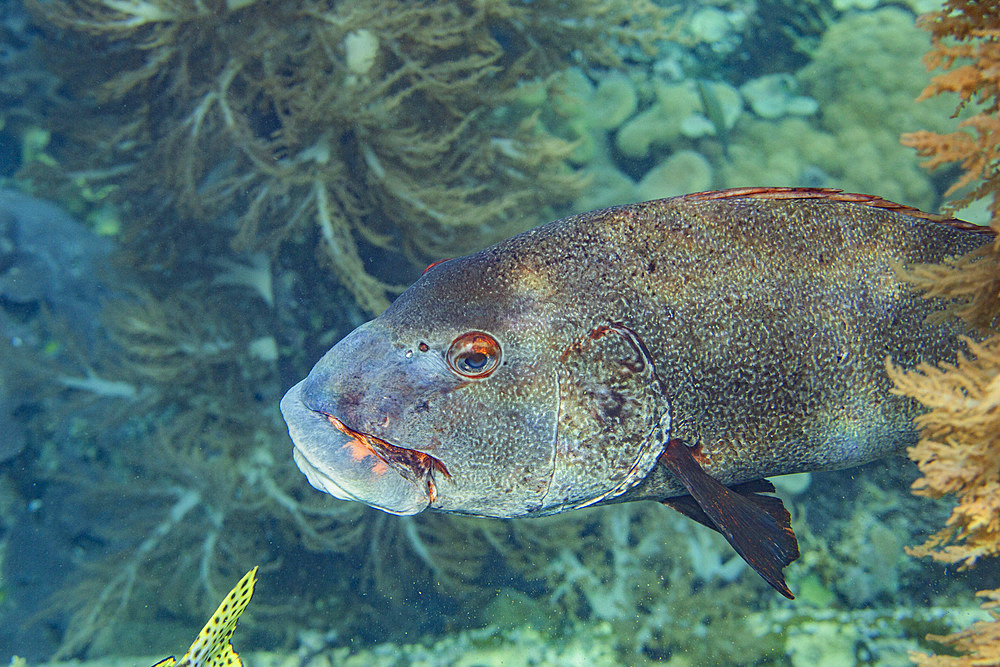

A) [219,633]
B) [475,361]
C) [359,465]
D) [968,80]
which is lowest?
[219,633]

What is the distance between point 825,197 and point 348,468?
6.34ft

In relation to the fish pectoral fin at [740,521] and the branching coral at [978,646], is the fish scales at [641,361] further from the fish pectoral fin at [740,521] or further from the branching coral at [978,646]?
the branching coral at [978,646]

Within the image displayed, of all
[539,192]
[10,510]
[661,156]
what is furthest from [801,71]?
[10,510]

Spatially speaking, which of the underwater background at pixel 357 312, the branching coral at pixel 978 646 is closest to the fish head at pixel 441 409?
the branching coral at pixel 978 646

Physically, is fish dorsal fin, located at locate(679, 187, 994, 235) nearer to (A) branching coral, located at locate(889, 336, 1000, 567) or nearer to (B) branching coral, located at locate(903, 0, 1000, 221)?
(B) branching coral, located at locate(903, 0, 1000, 221)

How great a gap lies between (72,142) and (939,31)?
20.5 feet

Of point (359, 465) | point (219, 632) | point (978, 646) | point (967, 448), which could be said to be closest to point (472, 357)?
point (359, 465)

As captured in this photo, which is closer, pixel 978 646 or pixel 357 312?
pixel 978 646

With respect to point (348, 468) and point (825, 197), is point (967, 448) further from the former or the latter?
point (348, 468)

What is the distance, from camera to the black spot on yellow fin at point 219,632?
8.82ft

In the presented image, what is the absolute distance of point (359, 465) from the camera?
5.16 ft

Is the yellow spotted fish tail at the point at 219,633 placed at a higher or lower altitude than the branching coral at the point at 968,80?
lower

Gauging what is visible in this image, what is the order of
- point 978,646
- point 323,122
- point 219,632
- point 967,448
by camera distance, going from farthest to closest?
1. point 323,122
2. point 219,632
3. point 978,646
4. point 967,448

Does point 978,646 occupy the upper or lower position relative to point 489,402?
lower
